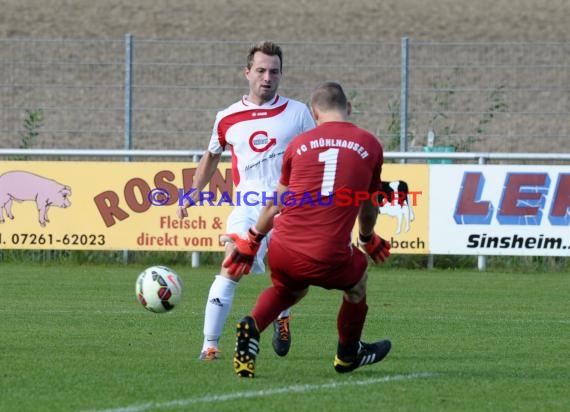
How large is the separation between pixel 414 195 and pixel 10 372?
384 inches

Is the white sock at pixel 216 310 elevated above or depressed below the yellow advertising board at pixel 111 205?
below

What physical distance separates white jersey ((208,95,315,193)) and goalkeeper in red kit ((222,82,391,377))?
4.34ft

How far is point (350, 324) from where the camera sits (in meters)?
8.80

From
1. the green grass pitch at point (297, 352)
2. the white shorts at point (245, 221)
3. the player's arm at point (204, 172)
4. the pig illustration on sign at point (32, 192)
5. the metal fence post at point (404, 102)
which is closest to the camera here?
the green grass pitch at point (297, 352)

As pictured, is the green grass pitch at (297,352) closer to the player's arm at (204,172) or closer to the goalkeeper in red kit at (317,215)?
the goalkeeper in red kit at (317,215)

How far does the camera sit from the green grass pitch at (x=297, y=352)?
7.80 metres

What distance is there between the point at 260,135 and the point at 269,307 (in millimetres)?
1761

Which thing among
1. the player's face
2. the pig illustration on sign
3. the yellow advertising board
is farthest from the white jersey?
the pig illustration on sign

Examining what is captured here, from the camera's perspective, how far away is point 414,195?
17859mm

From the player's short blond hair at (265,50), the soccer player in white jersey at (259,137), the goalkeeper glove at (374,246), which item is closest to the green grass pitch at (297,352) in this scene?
the goalkeeper glove at (374,246)

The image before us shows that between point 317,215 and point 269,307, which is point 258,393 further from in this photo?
point 317,215

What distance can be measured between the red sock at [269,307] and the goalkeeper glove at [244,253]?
0.23m

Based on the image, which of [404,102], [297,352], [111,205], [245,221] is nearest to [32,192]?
[111,205]

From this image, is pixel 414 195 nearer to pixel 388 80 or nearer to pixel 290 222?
pixel 290 222
